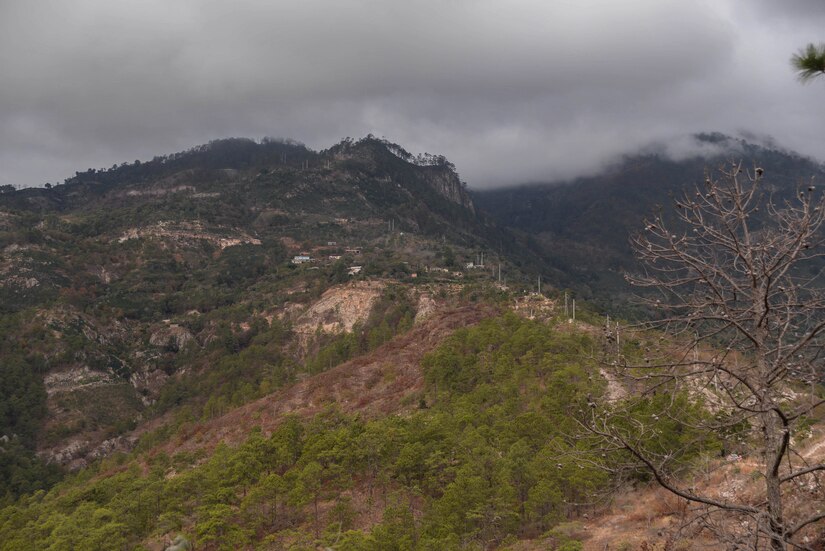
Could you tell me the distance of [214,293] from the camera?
10475 centimetres

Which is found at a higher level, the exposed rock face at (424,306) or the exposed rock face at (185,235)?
the exposed rock face at (185,235)

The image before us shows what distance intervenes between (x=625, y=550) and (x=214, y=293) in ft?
336

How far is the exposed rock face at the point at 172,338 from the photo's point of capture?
302 feet

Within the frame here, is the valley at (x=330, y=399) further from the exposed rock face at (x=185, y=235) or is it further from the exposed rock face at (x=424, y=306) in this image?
the exposed rock face at (x=185, y=235)

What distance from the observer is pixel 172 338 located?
305 ft

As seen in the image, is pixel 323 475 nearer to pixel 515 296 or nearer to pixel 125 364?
pixel 515 296

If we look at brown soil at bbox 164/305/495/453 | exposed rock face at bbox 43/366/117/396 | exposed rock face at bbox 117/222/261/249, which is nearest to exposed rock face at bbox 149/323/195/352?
exposed rock face at bbox 43/366/117/396

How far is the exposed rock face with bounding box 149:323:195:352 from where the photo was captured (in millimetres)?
92125

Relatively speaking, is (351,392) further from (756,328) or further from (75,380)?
(75,380)

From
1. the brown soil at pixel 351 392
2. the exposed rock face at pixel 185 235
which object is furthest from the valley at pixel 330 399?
the exposed rock face at pixel 185 235

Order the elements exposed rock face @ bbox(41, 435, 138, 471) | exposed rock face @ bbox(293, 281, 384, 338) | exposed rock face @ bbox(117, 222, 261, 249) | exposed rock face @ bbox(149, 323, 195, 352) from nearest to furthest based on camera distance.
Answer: exposed rock face @ bbox(41, 435, 138, 471)
exposed rock face @ bbox(293, 281, 384, 338)
exposed rock face @ bbox(149, 323, 195, 352)
exposed rock face @ bbox(117, 222, 261, 249)

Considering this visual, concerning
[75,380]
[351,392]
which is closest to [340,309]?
[351,392]

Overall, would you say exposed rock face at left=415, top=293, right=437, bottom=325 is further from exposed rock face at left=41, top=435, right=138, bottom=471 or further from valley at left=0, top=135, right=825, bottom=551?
exposed rock face at left=41, top=435, right=138, bottom=471

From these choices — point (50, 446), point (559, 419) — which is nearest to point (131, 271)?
point (50, 446)
